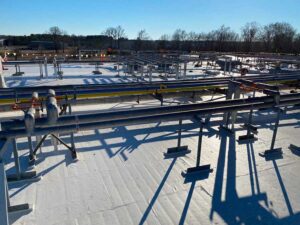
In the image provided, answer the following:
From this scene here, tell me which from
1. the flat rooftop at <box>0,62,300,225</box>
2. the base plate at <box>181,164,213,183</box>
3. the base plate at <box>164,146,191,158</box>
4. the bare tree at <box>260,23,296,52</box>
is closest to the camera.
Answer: the flat rooftop at <box>0,62,300,225</box>

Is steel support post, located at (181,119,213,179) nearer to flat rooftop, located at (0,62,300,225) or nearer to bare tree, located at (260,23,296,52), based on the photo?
flat rooftop, located at (0,62,300,225)

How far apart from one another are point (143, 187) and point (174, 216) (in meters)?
0.60

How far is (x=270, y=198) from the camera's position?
3008 mm

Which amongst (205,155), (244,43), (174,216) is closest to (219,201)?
(174,216)

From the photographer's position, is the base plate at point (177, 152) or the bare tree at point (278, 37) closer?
the base plate at point (177, 152)

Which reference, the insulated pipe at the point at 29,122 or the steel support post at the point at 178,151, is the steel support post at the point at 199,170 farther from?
the insulated pipe at the point at 29,122

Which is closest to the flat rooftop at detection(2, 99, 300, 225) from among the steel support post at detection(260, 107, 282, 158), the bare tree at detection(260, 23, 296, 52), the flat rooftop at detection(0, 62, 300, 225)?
the flat rooftop at detection(0, 62, 300, 225)

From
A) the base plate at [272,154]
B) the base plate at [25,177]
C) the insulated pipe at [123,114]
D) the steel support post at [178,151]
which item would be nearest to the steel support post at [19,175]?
the base plate at [25,177]

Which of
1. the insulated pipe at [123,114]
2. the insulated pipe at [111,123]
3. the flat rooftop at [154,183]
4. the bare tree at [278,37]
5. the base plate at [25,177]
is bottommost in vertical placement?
the flat rooftop at [154,183]

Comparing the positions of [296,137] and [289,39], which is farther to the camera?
[289,39]

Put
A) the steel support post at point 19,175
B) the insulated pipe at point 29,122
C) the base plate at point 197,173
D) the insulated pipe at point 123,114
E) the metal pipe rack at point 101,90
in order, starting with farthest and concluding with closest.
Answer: the metal pipe rack at point 101,90 → the base plate at point 197,173 → the steel support post at point 19,175 → the insulated pipe at point 123,114 → the insulated pipe at point 29,122

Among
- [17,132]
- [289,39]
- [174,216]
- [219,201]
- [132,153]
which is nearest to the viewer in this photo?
[17,132]

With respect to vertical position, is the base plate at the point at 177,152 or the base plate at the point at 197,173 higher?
the base plate at the point at 177,152

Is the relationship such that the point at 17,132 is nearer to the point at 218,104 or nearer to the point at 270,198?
the point at 218,104
